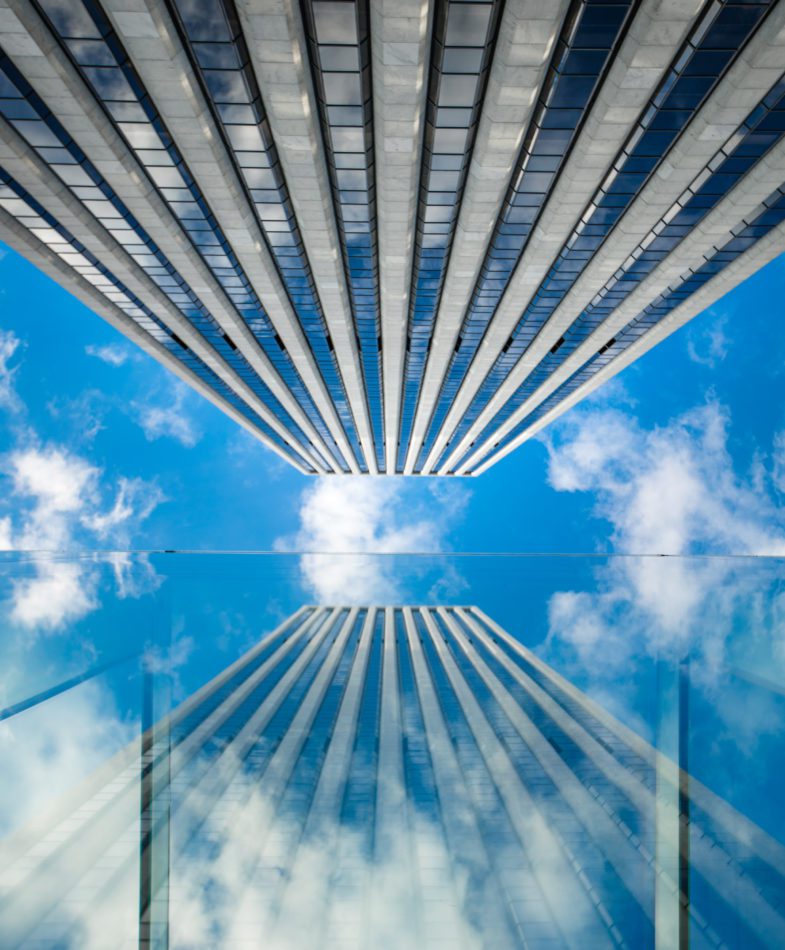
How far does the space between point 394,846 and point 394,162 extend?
78.5 feet

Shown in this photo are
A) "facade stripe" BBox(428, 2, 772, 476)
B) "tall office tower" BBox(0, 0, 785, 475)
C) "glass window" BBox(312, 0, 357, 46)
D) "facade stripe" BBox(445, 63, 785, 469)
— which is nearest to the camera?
"glass window" BBox(312, 0, 357, 46)

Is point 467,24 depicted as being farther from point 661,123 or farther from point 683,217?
point 683,217

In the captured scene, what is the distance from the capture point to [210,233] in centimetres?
3075

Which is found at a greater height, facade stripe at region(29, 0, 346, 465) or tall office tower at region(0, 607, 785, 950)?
facade stripe at region(29, 0, 346, 465)

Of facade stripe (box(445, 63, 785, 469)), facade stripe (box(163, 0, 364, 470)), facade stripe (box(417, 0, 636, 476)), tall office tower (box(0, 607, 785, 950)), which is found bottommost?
tall office tower (box(0, 607, 785, 950))

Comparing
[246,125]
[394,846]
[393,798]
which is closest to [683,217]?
[246,125]

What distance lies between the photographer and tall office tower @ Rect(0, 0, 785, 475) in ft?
59.3

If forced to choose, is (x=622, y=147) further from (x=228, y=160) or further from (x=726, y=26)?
(x=228, y=160)

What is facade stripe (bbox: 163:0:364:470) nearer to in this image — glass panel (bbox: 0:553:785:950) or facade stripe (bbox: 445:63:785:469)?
facade stripe (bbox: 445:63:785:469)

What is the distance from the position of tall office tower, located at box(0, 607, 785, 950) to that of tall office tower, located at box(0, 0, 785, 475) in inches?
718

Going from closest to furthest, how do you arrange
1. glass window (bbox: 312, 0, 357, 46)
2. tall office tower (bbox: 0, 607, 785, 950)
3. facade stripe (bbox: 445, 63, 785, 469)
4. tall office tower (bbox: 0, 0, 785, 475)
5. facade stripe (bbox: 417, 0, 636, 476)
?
tall office tower (bbox: 0, 607, 785, 950), glass window (bbox: 312, 0, 357, 46), facade stripe (bbox: 417, 0, 636, 476), tall office tower (bbox: 0, 0, 785, 475), facade stripe (bbox: 445, 63, 785, 469)

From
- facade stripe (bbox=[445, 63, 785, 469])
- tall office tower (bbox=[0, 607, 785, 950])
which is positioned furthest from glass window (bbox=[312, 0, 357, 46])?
tall office tower (bbox=[0, 607, 785, 950])

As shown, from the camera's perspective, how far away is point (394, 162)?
78.6 feet

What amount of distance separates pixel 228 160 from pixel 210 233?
6.23 metres
